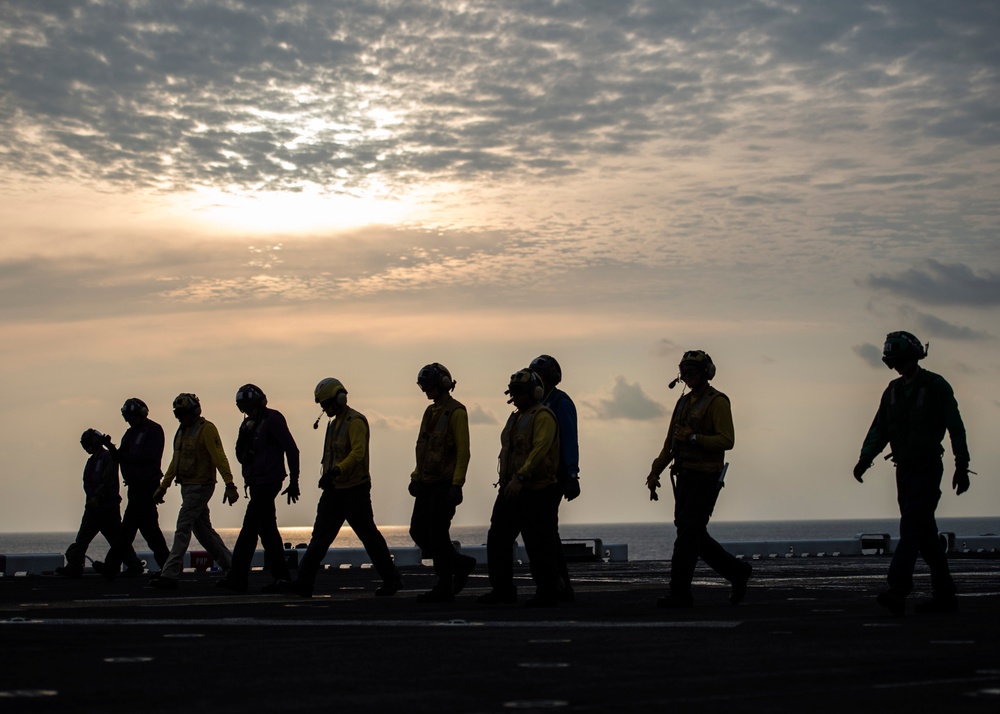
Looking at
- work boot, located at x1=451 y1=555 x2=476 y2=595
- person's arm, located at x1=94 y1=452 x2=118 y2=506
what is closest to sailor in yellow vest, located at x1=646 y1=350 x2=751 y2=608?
work boot, located at x1=451 y1=555 x2=476 y2=595

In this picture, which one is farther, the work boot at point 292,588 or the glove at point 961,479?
the work boot at point 292,588

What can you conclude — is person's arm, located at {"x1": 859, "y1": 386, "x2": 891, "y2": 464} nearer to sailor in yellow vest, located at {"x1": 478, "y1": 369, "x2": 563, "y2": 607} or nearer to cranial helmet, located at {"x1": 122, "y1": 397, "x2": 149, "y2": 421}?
sailor in yellow vest, located at {"x1": 478, "y1": 369, "x2": 563, "y2": 607}

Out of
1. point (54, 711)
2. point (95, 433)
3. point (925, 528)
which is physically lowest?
point (54, 711)

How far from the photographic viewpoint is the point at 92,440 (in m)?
20.6

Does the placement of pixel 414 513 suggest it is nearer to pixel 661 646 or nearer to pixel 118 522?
pixel 661 646

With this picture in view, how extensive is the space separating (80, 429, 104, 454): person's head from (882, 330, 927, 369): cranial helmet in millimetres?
12837

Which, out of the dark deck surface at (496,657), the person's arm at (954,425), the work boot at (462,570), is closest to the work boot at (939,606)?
the dark deck surface at (496,657)

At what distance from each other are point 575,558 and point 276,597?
15075mm

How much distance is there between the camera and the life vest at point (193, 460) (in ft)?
53.2

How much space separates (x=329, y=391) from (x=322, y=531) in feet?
4.45

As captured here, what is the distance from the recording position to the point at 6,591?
15.5m

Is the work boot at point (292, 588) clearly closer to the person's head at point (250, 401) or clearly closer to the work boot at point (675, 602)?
the person's head at point (250, 401)

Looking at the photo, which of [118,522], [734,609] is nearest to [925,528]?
[734,609]

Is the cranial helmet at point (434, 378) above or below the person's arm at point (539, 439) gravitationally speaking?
above
